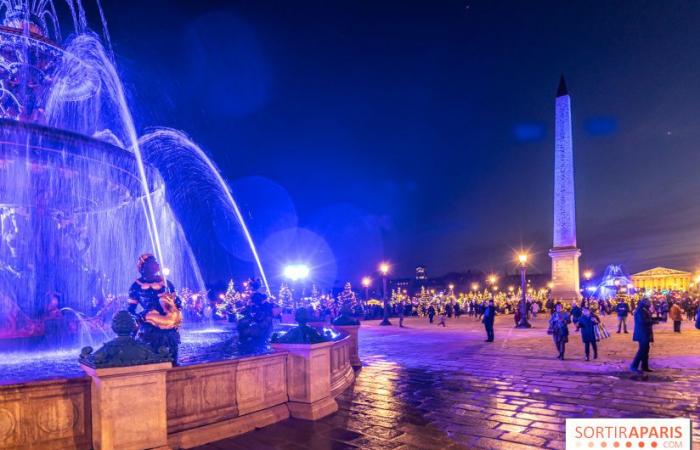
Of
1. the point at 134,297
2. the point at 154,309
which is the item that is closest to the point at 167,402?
the point at 154,309

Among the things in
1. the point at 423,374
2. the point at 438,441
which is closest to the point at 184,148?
the point at 423,374

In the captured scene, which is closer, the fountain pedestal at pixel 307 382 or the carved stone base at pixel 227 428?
the carved stone base at pixel 227 428

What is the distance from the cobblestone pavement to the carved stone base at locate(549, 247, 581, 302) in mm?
28046

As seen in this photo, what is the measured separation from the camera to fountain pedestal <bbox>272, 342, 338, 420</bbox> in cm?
723

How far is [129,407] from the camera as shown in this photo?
531cm

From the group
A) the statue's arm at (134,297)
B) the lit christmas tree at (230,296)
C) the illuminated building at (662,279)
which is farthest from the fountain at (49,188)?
the illuminated building at (662,279)

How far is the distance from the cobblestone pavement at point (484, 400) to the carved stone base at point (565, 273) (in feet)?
92.0

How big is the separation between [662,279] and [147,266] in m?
153

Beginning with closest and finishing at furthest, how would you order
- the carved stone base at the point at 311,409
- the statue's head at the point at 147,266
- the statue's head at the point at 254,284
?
the carved stone base at the point at 311,409 < the statue's head at the point at 147,266 < the statue's head at the point at 254,284

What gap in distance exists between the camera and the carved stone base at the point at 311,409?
715cm

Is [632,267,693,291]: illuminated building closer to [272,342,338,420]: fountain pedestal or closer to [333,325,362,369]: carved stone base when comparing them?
[333,325,362,369]: carved stone base

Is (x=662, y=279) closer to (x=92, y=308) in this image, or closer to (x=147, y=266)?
(x=92, y=308)

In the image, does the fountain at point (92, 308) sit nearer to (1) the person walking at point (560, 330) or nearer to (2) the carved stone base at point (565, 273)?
(1) the person walking at point (560, 330)

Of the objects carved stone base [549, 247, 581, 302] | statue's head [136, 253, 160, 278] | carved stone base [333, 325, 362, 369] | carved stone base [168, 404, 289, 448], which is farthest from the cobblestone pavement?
carved stone base [549, 247, 581, 302]
